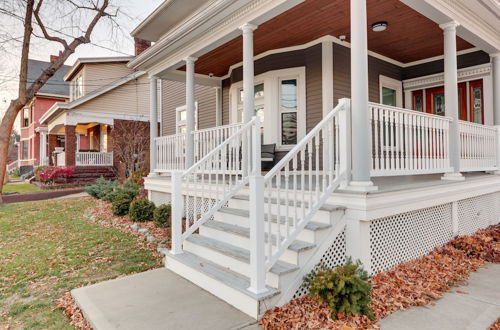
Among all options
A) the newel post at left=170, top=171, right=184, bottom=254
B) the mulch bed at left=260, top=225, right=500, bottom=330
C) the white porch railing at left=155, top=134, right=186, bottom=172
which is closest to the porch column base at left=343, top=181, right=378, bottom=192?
the mulch bed at left=260, top=225, right=500, bottom=330

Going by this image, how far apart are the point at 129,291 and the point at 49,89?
2357 centimetres

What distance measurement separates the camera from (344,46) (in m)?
6.57

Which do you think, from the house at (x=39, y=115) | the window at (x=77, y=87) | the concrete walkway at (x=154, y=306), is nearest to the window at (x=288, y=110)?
the concrete walkway at (x=154, y=306)

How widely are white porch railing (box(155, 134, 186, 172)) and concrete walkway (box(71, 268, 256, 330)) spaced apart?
3.42m

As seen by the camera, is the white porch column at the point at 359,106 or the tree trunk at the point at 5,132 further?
the tree trunk at the point at 5,132

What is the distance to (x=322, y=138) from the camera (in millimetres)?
3852

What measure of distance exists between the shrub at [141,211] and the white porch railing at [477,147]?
6.06 metres

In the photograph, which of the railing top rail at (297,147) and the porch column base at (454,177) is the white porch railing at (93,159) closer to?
the railing top rail at (297,147)

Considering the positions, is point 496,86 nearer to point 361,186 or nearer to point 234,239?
point 361,186

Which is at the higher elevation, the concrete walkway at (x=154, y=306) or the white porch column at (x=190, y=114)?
the white porch column at (x=190, y=114)

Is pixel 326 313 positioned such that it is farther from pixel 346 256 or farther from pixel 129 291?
pixel 129 291

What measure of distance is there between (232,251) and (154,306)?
0.94 metres

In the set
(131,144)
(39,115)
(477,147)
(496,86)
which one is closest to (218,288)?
(477,147)

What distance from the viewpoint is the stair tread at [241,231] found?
310cm
